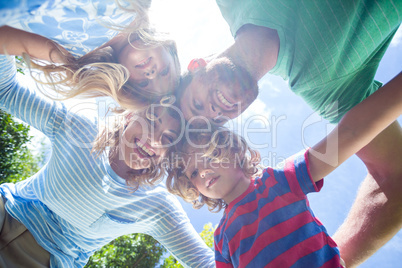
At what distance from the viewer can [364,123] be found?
1278 mm

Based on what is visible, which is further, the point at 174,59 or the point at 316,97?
the point at 174,59

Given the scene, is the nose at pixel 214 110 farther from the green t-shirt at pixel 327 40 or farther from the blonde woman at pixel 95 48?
the green t-shirt at pixel 327 40

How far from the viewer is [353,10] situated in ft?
4.39

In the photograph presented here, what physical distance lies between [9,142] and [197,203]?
315 cm

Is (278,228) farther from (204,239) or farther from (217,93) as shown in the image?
(204,239)

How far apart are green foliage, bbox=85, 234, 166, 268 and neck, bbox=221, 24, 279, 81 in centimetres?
262

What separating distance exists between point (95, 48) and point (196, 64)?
2.22 ft

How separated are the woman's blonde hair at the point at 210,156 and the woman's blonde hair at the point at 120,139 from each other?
0.45 feet

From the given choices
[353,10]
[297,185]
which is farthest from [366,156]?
[353,10]

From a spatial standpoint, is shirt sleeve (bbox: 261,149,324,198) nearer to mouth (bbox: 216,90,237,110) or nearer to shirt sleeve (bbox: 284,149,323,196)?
shirt sleeve (bbox: 284,149,323,196)

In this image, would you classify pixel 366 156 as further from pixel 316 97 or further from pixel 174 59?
pixel 174 59

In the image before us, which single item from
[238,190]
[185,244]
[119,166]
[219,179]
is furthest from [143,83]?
[185,244]

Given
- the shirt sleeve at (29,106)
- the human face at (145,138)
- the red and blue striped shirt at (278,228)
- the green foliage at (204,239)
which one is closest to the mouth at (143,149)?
the human face at (145,138)

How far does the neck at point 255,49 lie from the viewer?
157 centimetres
